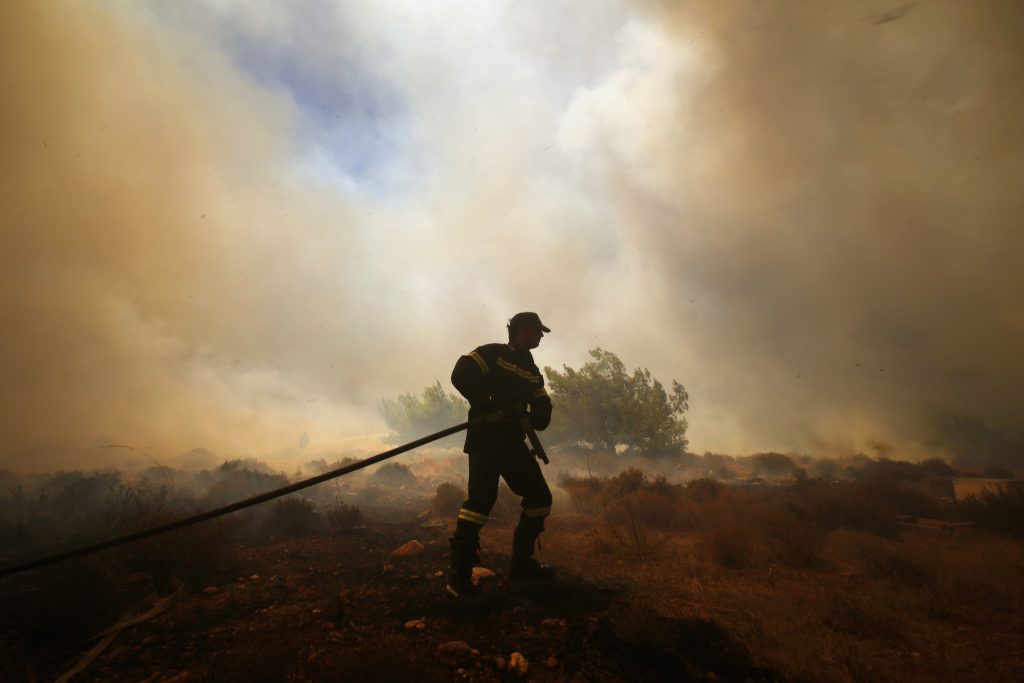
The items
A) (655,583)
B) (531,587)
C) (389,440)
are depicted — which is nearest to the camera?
(531,587)

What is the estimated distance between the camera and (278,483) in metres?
13.7

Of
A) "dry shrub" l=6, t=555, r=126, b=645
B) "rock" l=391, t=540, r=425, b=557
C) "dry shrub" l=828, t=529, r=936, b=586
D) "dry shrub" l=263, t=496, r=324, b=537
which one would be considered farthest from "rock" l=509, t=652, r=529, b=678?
"dry shrub" l=263, t=496, r=324, b=537

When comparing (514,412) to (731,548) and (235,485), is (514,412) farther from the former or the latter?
(235,485)

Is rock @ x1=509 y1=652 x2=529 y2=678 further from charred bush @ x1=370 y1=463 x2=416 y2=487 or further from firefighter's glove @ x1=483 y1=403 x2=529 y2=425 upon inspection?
charred bush @ x1=370 y1=463 x2=416 y2=487

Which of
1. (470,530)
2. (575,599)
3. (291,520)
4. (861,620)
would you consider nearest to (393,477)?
(291,520)

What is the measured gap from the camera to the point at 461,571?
312 cm

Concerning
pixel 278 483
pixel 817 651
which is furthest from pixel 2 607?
pixel 278 483

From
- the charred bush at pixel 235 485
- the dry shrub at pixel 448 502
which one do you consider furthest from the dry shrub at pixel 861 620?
the charred bush at pixel 235 485

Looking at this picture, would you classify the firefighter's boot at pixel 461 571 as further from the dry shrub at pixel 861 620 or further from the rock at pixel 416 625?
the dry shrub at pixel 861 620

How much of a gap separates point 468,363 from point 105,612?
137 inches

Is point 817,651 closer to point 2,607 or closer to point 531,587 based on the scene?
point 531,587

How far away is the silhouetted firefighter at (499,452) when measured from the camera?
3162mm

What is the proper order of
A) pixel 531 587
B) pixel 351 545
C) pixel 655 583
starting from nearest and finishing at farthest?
pixel 531 587 → pixel 655 583 → pixel 351 545

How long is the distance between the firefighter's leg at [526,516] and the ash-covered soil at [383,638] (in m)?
0.13
